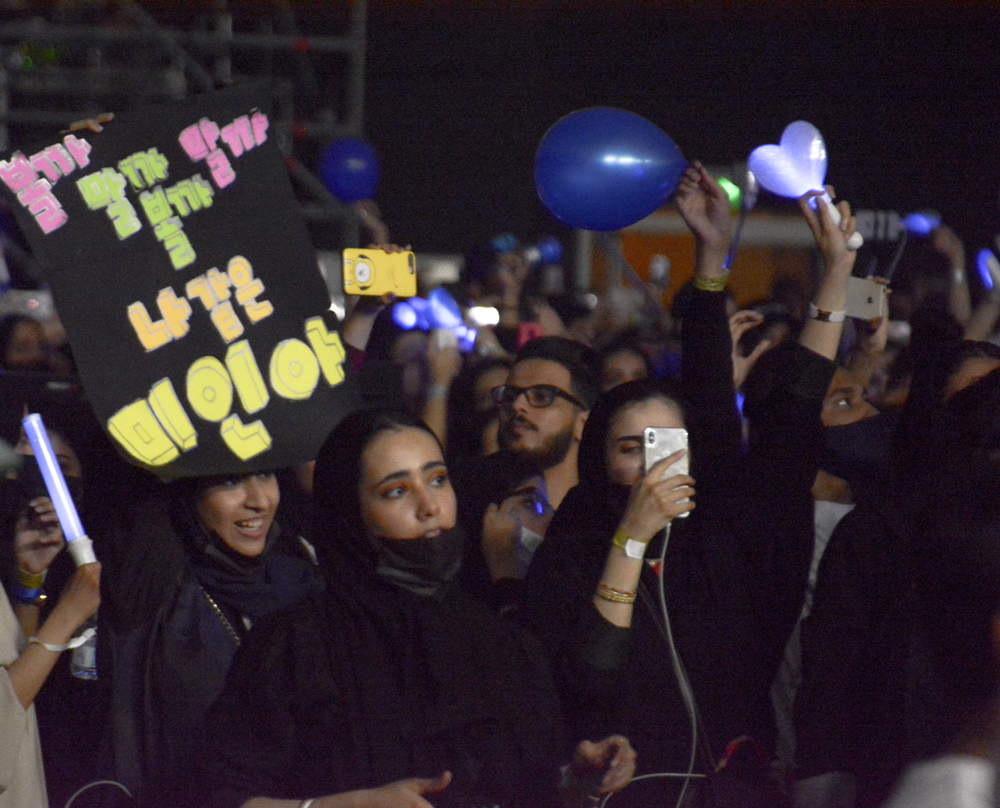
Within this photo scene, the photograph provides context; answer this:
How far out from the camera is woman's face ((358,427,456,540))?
7.04 ft

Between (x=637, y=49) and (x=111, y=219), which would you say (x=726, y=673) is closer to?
(x=111, y=219)

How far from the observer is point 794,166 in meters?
2.96

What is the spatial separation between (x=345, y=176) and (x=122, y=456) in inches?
145

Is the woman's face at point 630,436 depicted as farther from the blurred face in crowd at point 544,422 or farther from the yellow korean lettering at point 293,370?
the yellow korean lettering at point 293,370

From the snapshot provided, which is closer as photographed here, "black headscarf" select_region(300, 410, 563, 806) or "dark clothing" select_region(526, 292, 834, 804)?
"black headscarf" select_region(300, 410, 563, 806)

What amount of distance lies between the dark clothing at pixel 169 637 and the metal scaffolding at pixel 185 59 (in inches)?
213

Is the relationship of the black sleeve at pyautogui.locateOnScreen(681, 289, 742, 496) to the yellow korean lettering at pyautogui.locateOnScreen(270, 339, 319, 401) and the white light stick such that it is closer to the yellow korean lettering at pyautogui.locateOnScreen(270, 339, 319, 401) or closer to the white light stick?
the yellow korean lettering at pyautogui.locateOnScreen(270, 339, 319, 401)

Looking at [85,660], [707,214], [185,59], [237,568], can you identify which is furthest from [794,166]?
[185,59]

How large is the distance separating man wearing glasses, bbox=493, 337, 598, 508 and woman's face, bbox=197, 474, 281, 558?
706 mm

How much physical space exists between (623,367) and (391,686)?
2.12 metres

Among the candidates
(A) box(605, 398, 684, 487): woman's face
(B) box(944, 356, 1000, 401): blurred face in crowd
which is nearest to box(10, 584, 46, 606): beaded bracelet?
(A) box(605, 398, 684, 487): woman's face

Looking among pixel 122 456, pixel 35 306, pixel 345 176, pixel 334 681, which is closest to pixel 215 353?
pixel 122 456

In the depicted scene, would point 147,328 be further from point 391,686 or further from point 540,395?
point 391,686

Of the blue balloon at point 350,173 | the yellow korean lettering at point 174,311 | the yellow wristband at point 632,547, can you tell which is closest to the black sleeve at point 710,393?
the yellow wristband at point 632,547
